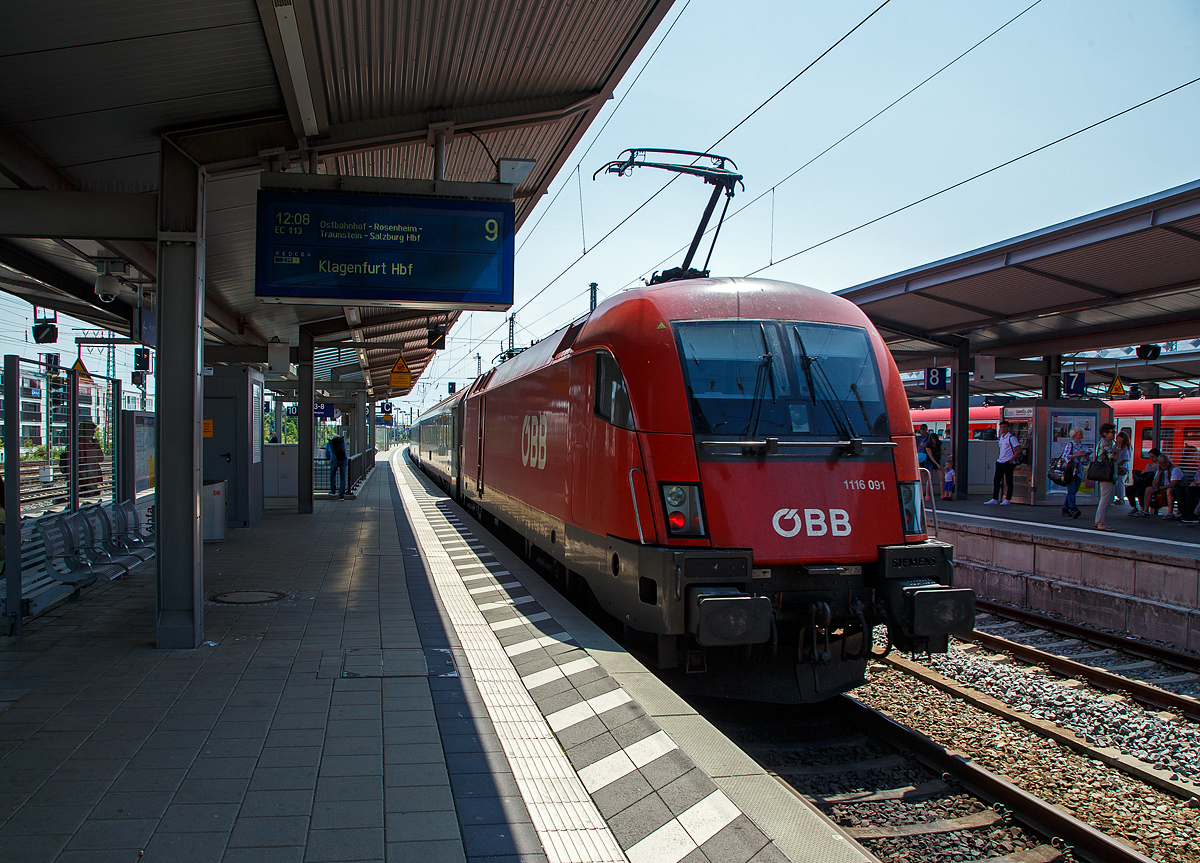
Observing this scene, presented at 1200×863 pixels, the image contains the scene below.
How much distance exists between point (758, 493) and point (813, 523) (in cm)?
43

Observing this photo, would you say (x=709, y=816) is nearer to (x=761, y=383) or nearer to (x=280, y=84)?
(x=761, y=383)

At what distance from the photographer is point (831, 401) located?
19.4 feet

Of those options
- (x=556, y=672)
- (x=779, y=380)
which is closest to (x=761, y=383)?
(x=779, y=380)

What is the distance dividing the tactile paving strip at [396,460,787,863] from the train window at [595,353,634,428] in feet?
5.61

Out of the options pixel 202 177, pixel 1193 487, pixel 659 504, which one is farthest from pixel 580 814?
pixel 1193 487

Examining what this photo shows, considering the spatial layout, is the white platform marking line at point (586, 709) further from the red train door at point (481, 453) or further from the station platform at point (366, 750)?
the red train door at point (481, 453)

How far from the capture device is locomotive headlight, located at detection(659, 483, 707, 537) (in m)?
5.45

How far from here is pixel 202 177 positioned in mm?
6199

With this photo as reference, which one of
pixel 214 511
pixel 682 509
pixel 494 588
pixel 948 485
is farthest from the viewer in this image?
pixel 948 485

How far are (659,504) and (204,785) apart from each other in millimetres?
3035

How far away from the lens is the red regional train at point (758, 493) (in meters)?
5.40

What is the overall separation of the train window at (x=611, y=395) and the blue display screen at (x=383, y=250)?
1674mm

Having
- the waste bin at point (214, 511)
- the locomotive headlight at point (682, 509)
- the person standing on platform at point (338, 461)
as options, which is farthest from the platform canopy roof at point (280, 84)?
the person standing on platform at point (338, 461)

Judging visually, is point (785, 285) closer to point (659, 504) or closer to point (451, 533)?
point (659, 504)
